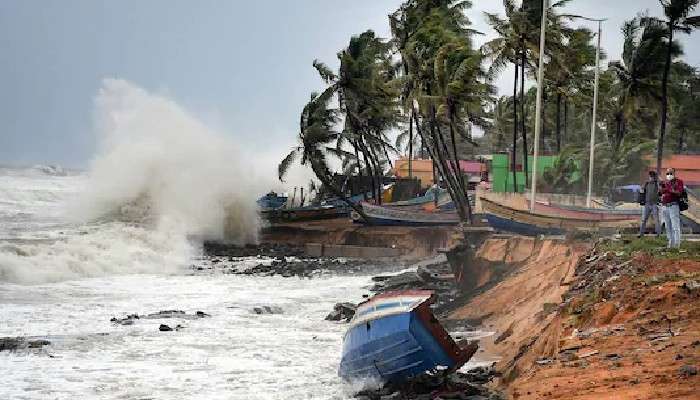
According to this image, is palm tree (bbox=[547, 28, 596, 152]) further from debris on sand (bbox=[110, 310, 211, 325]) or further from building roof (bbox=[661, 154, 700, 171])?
debris on sand (bbox=[110, 310, 211, 325])

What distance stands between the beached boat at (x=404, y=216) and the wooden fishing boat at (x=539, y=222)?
477 inches

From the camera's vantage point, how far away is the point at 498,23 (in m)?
37.8

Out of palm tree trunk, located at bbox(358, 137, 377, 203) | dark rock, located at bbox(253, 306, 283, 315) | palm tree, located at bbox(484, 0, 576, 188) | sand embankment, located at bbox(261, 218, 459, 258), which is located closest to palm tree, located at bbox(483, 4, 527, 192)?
palm tree, located at bbox(484, 0, 576, 188)

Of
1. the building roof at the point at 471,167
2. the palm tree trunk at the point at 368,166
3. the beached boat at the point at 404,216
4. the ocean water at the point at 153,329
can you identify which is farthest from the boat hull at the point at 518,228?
the building roof at the point at 471,167

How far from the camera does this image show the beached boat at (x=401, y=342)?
1163 centimetres

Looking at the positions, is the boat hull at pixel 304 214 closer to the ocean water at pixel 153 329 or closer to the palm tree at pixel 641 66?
the ocean water at pixel 153 329

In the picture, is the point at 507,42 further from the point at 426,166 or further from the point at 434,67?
the point at 426,166

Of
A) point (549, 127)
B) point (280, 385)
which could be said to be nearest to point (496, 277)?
point (280, 385)

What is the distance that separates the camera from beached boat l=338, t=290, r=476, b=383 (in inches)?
458

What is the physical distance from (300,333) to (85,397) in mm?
6228

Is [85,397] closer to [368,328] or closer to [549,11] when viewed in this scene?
[368,328]

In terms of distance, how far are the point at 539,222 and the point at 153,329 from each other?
1243 centimetres

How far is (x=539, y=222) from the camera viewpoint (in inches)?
1015

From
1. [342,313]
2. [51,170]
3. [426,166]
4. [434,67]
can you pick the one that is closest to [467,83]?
[434,67]
